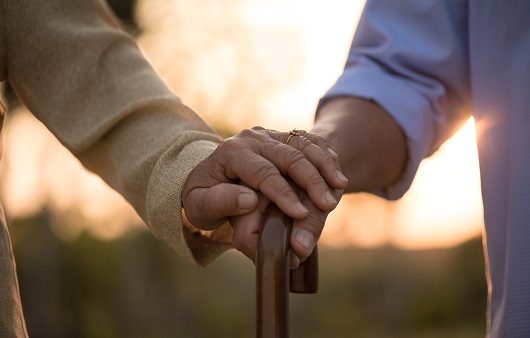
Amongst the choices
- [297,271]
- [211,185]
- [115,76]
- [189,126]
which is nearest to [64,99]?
[115,76]

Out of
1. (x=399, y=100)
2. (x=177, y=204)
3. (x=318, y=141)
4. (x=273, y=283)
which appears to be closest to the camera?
(x=273, y=283)

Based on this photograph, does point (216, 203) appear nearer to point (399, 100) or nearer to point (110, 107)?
point (110, 107)

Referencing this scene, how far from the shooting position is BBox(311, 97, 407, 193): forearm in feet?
6.03

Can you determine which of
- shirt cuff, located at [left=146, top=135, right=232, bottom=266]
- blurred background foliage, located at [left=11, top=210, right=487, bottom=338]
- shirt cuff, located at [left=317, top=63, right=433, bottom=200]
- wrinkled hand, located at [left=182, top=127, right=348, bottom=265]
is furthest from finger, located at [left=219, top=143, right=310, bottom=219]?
blurred background foliage, located at [left=11, top=210, right=487, bottom=338]

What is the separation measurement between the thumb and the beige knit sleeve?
17 centimetres

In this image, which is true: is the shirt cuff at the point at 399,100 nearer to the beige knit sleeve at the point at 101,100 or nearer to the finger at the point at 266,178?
the beige knit sleeve at the point at 101,100

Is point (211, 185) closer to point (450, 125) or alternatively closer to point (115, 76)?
point (115, 76)

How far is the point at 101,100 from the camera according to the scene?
5.82 ft

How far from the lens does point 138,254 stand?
1611cm

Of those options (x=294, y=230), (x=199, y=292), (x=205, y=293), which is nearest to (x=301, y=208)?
(x=294, y=230)

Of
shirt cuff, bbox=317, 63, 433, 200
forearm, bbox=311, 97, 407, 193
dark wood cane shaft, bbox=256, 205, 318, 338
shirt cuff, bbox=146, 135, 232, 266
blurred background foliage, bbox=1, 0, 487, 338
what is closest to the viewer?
dark wood cane shaft, bbox=256, 205, 318, 338

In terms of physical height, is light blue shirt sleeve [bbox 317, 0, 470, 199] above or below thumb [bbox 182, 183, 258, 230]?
above

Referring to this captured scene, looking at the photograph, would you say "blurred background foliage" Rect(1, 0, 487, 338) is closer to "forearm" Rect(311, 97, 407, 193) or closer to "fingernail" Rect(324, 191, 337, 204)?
"forearm" Rect(311, 97, 407, 193)

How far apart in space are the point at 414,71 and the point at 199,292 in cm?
1411
